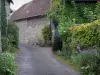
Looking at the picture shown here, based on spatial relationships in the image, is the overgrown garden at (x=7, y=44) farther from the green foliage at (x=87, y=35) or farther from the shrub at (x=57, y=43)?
the green foliage at (x=87, y=35)

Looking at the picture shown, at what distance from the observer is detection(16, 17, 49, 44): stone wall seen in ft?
110

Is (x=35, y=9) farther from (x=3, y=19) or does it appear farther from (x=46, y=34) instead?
(x=3, y=19)

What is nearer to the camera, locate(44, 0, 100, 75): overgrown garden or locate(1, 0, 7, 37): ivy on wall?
locate(44, 0, 100, 75): overgrown garden

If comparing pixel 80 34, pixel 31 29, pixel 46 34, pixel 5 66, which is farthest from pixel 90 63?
pixel 31 29

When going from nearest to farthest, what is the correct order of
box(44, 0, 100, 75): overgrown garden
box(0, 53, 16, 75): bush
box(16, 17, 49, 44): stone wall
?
1. box(0, 53, 16, 75): bush
2. box(44, 0, 100, 75): overgrown garden
3. box(16, 17, 49, 44): stone wall

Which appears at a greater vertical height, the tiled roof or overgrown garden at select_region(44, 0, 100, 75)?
the tiled roof

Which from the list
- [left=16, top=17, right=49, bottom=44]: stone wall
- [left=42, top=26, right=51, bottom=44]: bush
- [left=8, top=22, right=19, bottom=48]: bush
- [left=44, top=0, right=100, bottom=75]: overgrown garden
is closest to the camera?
[left=44, top=0, right=100, bottom=75]: overgrown garden

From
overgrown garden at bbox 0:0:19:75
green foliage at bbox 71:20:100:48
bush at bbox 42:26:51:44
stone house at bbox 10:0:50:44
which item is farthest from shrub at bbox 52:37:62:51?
stone house at bbox 10:0:50:44

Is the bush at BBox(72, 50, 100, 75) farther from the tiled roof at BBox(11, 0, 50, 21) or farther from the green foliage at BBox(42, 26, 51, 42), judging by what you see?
the tiled roof at BBox(11, 0, 50, 21)

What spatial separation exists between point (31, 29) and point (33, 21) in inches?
43.2

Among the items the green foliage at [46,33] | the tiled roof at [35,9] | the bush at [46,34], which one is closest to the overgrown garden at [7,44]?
the bush at [46,34]

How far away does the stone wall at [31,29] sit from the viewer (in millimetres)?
33625

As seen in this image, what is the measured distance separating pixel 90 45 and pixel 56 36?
8635 mm

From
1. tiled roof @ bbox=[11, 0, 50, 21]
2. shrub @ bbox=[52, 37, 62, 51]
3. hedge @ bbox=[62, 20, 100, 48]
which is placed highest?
tiled roof @ bbox=[11, 0, 50, 21]
